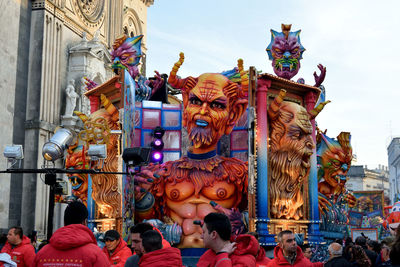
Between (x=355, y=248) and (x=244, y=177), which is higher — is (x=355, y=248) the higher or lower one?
the lower one

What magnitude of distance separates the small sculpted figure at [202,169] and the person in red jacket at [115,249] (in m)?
4.98

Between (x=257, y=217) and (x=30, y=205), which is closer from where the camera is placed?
(x=257, y=217)

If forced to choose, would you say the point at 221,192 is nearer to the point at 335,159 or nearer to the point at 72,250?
the point at 335,159

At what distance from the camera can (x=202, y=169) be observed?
39.4 ft

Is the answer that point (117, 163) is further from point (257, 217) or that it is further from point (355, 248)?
point (355, 248)

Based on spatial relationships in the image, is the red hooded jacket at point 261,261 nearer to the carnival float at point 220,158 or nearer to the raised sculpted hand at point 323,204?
the carnival float at point 220,158

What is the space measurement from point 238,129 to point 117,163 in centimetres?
313

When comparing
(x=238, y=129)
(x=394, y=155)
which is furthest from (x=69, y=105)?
(x=394, y=155)

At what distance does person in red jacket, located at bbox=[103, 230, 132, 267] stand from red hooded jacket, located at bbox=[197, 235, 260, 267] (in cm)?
264

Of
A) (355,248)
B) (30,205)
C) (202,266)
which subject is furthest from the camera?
(30,205)

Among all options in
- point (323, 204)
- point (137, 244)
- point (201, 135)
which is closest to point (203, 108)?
point (201, 135)

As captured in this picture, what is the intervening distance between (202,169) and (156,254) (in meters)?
7.68

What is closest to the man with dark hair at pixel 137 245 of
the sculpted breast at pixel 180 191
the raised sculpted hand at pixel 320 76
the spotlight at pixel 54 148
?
the spotlight at pixel 54 148

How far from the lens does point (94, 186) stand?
13273mm
